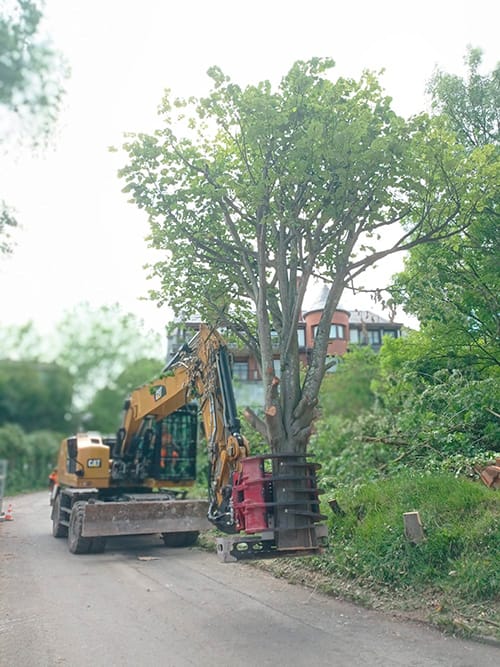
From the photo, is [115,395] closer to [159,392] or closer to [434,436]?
[159,392]

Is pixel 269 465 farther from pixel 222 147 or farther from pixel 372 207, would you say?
pixel 222 147

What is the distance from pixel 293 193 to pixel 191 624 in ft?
18.4

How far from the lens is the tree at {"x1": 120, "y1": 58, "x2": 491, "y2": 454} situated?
8.02 meters

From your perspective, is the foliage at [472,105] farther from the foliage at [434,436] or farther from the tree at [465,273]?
the foliage at [434,436]

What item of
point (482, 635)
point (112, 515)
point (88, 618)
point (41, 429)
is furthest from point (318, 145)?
point (41, 429)

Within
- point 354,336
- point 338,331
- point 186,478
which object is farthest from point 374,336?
point 186,478

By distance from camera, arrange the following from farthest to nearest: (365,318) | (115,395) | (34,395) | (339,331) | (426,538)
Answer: (115,395) < (34,395) < (365,318) < (339,331) < (426,538)

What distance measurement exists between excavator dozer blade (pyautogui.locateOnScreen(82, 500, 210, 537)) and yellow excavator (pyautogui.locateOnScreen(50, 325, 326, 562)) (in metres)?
0.02

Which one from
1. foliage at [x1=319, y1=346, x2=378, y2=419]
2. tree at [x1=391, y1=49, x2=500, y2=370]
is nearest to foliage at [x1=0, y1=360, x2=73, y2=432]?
foliage at [x1=319, y1=346, x2=378, y2=419]

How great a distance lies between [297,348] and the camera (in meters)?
8.76

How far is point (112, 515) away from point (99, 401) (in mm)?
41868

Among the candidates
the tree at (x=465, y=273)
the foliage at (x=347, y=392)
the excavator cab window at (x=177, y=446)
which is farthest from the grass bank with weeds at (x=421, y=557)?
the foliage at (x=347, y=392)

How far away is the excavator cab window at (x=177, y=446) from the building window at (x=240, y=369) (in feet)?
4.28

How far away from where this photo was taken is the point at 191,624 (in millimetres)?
6742
